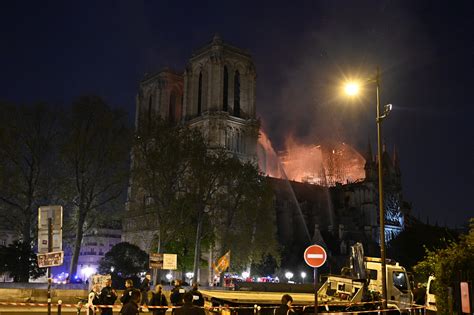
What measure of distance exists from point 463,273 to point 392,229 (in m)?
98.9

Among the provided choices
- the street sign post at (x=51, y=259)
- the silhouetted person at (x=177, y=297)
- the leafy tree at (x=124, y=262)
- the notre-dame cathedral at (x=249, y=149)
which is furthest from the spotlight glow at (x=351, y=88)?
the notre-dame cathedral at (x=249, y=149)

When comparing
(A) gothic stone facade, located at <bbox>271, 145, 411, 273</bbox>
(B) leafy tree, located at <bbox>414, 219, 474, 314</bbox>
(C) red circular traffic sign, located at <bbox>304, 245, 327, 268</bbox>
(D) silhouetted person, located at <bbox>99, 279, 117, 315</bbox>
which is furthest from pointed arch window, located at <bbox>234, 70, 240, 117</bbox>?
(C) red circular traffic sign, located at <bbox>304, 245, 327, 268</bbox>

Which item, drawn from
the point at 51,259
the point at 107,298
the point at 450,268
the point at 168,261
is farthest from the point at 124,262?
the point at 51,259

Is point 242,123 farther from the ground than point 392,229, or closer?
farther from the ground

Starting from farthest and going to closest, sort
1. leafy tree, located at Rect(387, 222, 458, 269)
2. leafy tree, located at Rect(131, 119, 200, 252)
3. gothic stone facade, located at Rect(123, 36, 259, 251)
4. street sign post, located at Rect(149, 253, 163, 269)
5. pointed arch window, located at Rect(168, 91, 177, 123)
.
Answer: pointed arch window, located at Rect(168, 91, 177, 123) → leafy tree, located at Rect(387, 222, 458, 269) → gothic stone facade, located at Rect(123, 36, 259, 251) → leafy tree, located at Rect(131, 119, 200, 252) → street sign post, located at Rect(149, 253, 163, 269)

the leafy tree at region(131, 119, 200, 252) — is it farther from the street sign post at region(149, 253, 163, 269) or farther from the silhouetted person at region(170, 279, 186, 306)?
the silhouetted person at region(170, 279, 186, 306)

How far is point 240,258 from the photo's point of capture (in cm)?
5666

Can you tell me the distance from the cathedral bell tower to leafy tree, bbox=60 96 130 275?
46769mm

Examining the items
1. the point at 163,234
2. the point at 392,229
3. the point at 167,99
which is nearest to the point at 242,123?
the point at 167,99

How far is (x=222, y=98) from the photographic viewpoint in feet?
302

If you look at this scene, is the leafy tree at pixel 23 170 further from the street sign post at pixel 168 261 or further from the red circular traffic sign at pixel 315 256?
the red circular traffic sign at pixel 315 256

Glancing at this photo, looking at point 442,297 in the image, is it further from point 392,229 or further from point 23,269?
point 392,229

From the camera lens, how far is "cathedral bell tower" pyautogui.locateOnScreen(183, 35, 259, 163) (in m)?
89.6

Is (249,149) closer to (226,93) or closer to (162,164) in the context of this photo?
(226,93)
